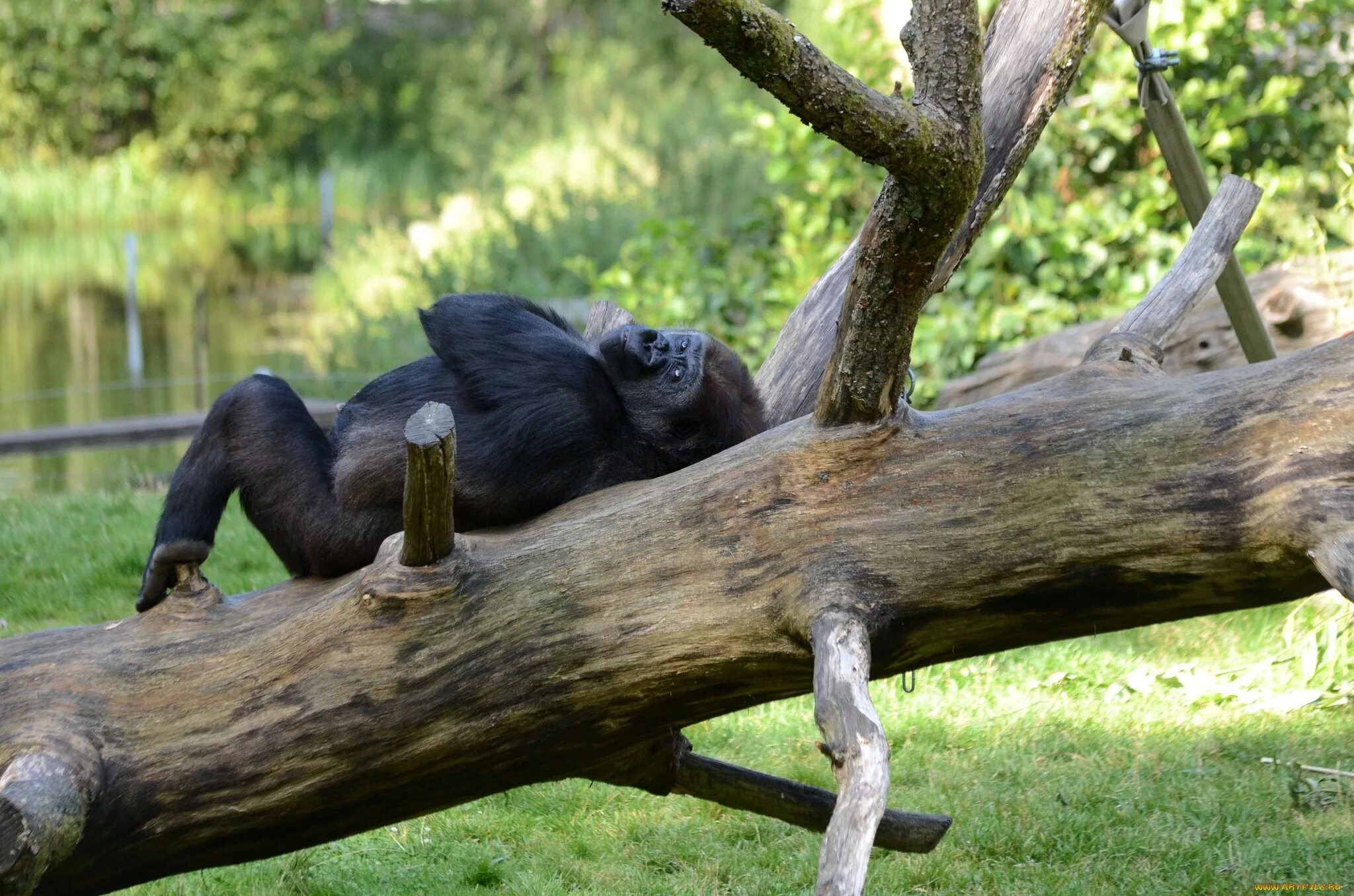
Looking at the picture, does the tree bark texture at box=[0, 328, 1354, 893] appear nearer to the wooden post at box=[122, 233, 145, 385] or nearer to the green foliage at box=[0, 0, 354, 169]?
Answer: the wooden post at box=[122, 233, 145, 385]

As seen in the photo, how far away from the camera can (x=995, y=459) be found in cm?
255

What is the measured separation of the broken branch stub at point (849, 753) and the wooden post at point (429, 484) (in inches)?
30.1

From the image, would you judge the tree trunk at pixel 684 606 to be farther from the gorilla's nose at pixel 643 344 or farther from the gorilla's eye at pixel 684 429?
the gorilla's nose at pixel 643 344

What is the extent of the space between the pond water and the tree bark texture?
5246 mm

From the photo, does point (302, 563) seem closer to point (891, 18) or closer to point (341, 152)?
point (891, 18)

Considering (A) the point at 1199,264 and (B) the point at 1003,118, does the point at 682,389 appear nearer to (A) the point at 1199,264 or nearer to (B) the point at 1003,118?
(B) the point at 1003,118

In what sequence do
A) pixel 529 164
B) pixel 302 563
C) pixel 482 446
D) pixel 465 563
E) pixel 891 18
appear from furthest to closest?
pixel 529 164, pixel 891 18, pixel 302 563, pixel 482 446, pixel 465 563

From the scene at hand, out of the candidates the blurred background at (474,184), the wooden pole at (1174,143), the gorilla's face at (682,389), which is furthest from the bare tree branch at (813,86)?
the blurred background at (474,184)

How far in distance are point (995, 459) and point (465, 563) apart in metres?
1.10

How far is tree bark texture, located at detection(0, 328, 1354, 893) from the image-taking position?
244cm

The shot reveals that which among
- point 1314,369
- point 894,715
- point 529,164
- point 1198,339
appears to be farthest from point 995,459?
point 529,164

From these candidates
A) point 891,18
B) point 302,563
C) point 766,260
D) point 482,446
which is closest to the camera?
point 482,446

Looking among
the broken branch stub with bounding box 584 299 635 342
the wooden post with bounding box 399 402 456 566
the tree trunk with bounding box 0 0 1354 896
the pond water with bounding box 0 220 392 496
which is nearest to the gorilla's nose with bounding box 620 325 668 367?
the broken branch stub with bounding box 584 299 635 342

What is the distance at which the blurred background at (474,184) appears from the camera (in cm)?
718
